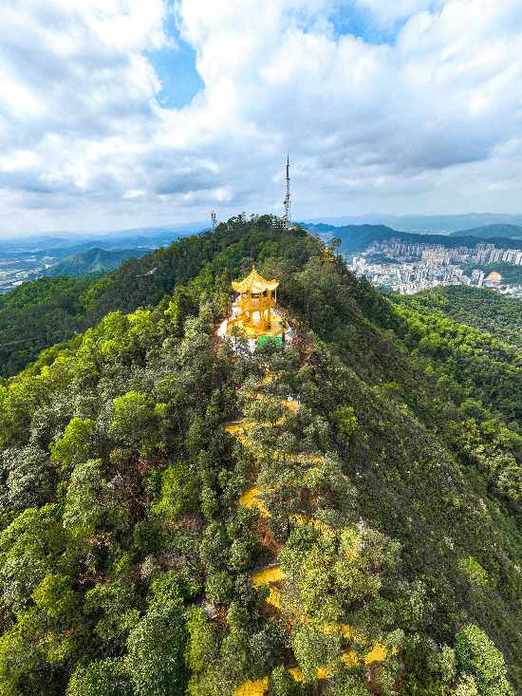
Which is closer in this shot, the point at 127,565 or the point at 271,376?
the point at 127,565

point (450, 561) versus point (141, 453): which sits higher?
point (141, 453)

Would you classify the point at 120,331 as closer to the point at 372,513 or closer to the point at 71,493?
the point at 71,493

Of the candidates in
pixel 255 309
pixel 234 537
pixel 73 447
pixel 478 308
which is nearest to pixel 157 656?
pixel 234 537

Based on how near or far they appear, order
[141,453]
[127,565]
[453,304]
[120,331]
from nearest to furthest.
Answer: [127,565] < [141,453] < [120,331] < [453,304]

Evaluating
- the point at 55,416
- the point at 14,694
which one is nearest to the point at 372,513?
the point at 14,694

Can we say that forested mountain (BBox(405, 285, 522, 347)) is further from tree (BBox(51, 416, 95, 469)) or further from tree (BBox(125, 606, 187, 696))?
tree (BBox(125, 606, 187, 696))

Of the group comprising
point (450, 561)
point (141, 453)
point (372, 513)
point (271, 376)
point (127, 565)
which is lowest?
point (450, 561)
